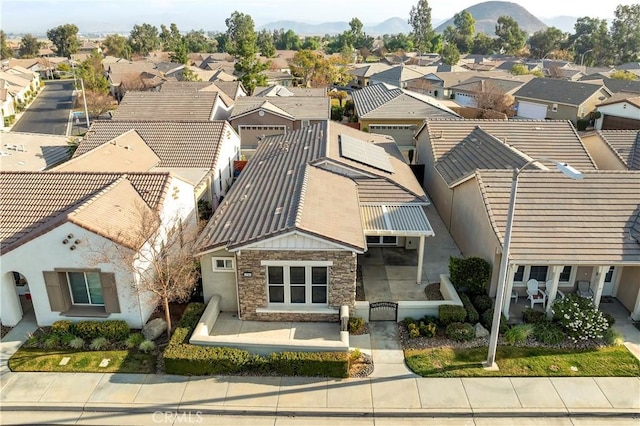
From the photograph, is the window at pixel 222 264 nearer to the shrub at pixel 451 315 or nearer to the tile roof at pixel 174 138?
the shrub at pixel 451 315

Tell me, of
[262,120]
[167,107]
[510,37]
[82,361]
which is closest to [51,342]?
[82,361]

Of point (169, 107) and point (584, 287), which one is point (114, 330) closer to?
point (584, 287)

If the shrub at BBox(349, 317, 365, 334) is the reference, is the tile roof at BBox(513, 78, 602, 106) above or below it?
above

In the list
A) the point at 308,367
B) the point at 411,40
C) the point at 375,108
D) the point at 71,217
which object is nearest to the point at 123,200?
the point at 71,217

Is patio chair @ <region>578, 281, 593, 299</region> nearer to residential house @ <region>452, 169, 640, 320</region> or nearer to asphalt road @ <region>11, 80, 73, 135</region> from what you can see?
residential house @ <region>452, 169, 640, 320</region>

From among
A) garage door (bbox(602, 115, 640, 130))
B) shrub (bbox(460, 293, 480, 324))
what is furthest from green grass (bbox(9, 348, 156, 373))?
garage door (bbox(602, 115, 640, 130))
